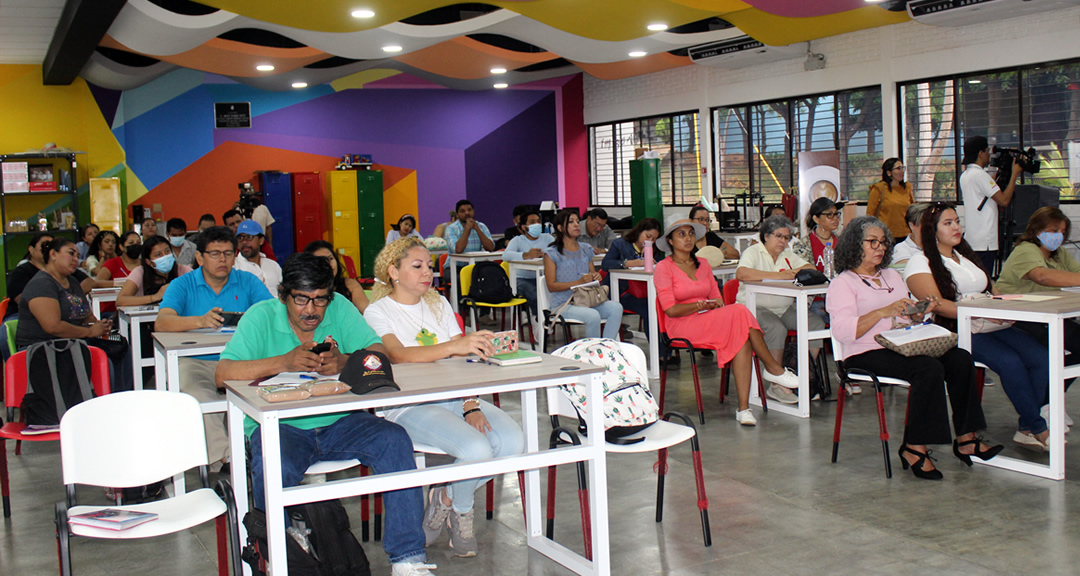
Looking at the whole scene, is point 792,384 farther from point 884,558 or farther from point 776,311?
point 884,558

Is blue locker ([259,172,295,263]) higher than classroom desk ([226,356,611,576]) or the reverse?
higher

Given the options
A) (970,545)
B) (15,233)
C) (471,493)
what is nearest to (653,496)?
(471,493)

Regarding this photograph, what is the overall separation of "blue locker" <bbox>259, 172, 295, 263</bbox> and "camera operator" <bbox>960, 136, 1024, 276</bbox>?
962 centimetres

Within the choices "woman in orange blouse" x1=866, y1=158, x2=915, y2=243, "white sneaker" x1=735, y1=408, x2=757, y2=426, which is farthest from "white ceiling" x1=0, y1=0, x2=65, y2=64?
"woman in orange blouse" x1=866, y1=158, x2=915, y2=243

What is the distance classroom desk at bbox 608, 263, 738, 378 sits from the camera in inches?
267

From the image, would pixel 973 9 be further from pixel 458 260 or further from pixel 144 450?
pixel 144 450

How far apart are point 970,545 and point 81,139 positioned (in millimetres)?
12650

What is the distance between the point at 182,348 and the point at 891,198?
7.31 meters

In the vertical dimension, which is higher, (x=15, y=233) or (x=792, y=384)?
(x=15, y=233)

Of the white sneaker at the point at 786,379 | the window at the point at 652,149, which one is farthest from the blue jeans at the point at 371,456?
the window at the point at 652,149

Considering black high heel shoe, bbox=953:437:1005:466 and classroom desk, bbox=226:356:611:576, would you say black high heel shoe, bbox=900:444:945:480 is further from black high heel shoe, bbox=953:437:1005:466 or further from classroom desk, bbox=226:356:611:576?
classroom desk, bbox=226:356:611:576

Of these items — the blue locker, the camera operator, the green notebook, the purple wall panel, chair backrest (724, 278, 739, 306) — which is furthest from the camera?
the purple wall panel

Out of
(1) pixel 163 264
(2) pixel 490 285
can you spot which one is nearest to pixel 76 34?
(1) pixel 163 264

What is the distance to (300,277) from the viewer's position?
338cm
